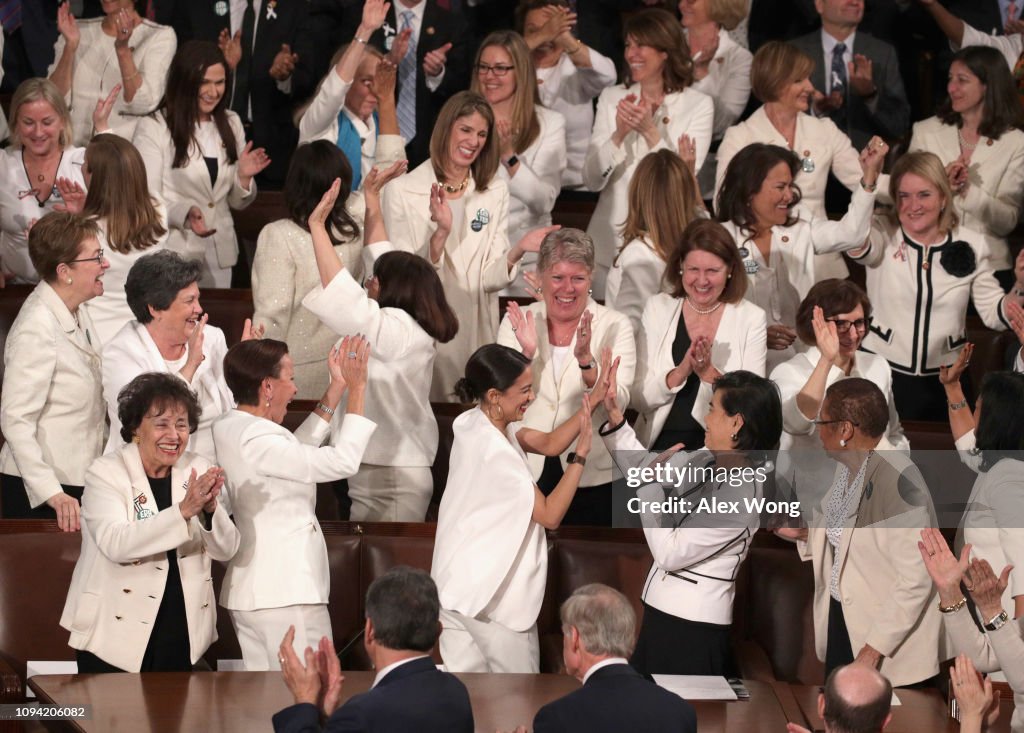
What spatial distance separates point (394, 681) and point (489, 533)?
1018 millimetres

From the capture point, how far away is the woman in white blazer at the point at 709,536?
178 inches

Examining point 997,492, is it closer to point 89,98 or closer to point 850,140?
point 850,140

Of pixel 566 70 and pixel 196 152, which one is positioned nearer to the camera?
pixel 196 152

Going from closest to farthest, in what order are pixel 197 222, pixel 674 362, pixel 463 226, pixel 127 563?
pixel 127 563, pixel 674 362, pixel 463 226, pixel 197 222

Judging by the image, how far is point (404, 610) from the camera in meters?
3.63

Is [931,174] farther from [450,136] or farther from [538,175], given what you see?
[450,136]

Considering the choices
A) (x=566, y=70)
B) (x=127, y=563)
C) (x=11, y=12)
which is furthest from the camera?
(x=11, y=12)

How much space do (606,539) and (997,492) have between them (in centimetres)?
141

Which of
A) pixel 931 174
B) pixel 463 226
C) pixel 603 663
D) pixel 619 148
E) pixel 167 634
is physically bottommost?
pixel 167 634

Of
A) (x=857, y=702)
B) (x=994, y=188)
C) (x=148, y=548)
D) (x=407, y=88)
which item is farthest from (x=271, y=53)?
(x=857, y=702)

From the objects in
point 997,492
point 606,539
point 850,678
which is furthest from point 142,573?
point 997,492

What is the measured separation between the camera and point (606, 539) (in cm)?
522

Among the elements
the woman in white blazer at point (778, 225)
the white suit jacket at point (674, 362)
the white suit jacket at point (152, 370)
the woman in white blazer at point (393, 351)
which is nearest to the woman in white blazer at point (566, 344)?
the white suit jacket at point (674, 362)

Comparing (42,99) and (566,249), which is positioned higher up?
(42,99)
